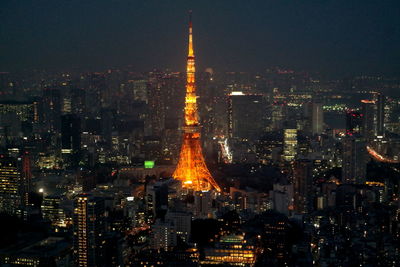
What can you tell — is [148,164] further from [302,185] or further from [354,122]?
[354,122]

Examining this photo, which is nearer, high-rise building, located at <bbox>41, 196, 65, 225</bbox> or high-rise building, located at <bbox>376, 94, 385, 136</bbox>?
high-rise building, located at <bbox>41, 196, 65, 225</bbox>

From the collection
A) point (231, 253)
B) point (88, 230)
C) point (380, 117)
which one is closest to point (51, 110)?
point (380, 117)

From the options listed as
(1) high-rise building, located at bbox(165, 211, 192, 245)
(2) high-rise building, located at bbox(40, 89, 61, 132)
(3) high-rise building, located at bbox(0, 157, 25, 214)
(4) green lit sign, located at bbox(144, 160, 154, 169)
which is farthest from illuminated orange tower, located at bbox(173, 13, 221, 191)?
(2) high-rise building, located at bbox(40, 89, 61, 132)

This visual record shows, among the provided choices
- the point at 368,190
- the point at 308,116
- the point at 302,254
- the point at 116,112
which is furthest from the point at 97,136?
the point at 302,254

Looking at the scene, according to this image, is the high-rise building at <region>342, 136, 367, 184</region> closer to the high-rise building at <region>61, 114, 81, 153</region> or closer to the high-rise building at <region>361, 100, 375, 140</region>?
the high-rise building at <region>361, 100, 375, 140</region>

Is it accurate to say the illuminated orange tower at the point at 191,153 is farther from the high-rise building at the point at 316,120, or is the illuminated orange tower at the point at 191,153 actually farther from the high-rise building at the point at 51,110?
the high-rise building at the point at 316,120

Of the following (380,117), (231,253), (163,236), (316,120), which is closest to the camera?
(231,253)

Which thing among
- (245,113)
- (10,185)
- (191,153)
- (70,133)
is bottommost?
(10,185)
